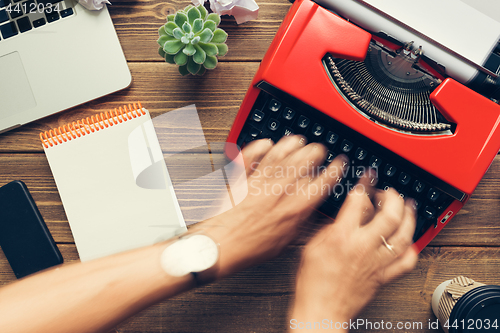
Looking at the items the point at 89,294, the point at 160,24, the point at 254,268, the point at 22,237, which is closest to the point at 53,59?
the point at 160,24

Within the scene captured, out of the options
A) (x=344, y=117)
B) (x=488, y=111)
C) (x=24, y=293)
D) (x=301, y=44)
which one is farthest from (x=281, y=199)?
(x=24, y=293)

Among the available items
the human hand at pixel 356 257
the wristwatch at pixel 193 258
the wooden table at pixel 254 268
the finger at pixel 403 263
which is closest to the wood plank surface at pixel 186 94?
the wooden table at pixel 254 268

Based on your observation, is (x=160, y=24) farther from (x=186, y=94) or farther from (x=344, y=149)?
(x=344, y=149)

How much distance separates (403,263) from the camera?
2.28 feet

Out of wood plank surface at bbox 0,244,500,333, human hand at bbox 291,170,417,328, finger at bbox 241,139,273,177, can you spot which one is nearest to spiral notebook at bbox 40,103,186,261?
wood plank surface at bbox 0,244,500,333

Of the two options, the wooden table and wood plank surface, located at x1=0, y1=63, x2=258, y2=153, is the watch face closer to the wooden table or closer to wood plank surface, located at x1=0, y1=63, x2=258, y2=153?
the wooden table

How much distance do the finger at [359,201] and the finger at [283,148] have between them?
6.3 inches

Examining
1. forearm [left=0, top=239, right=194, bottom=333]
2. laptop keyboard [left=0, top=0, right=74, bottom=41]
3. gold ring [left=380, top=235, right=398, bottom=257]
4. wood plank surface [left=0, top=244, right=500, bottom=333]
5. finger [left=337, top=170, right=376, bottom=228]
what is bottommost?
wood plank surface [left=0, top=244, right=500, bottom=333]

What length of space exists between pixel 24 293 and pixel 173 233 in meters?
0.32

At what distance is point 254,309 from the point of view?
804mm

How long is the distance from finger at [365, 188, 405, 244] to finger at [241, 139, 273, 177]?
28 centimetres

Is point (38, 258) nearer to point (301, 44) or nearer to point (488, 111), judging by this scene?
point (301, 44)

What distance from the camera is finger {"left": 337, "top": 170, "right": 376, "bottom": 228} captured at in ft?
2.28

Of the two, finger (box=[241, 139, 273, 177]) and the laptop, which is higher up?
the laptop
